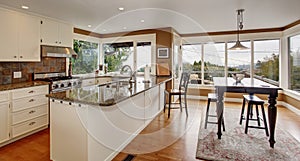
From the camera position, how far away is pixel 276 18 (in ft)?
14.1

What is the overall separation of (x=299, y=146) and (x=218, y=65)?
12.7 ft

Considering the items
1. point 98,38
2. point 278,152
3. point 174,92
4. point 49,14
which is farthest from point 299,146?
point 98,38

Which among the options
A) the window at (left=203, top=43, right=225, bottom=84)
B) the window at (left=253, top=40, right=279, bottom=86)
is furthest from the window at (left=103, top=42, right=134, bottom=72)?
the window at (left=253, top=40, right=279, bottom=86)

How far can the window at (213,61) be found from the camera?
6266mm

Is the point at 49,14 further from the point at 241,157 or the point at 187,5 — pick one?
the point at 241,157

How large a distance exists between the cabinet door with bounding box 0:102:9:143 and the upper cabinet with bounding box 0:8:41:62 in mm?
967

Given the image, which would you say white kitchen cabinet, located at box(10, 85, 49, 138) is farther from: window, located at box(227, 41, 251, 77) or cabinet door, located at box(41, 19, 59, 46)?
window, located at box(227, 41, 251, 77)

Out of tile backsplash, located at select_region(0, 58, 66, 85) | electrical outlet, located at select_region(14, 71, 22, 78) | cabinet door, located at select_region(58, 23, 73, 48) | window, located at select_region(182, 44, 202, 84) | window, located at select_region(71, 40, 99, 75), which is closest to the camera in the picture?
tile backsplash, located at select_region(0, 58, 66, 85)

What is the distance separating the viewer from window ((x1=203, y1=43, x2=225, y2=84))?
627 cm

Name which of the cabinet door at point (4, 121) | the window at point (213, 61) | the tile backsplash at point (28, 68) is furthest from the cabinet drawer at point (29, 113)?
the window at point (213, 61)

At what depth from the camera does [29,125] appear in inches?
128

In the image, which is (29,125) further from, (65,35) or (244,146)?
(244,146)

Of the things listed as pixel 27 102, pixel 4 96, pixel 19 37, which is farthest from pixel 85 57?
pixel 4 96

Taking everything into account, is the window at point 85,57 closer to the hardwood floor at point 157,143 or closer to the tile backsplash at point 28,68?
the tile backsplash at point 28,68
